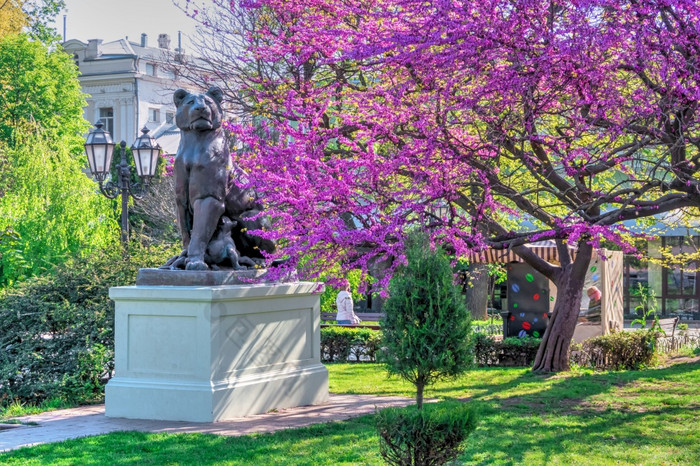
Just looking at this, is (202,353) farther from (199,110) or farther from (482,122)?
(482,122)

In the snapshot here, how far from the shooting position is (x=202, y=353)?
10.4 meters

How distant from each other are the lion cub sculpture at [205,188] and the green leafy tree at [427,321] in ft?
14.1

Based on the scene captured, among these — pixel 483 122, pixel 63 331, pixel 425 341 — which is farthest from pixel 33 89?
pixel 425 341

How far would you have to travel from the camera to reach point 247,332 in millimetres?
10867

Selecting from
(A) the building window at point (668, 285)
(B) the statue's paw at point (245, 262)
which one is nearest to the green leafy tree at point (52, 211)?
(B) the statue's paw at point (245, 262)

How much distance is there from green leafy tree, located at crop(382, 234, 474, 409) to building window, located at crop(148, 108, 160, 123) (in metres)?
51.1

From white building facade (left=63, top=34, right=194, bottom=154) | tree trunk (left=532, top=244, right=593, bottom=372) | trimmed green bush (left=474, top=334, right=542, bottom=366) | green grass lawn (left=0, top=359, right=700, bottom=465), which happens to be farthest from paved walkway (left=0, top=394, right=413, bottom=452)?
white building facade (left=63, top=34, right=194, bottom=154)

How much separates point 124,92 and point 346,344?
40185 mm

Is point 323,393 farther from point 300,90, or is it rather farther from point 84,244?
point 84,244

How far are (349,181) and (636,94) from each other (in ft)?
11.5

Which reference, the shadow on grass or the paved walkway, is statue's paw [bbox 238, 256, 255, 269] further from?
the shadow on grass

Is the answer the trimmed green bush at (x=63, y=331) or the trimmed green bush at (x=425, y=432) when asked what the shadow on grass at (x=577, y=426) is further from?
the trimmed green bush at (x=63, y=331)

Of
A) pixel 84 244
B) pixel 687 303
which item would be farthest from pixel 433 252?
pixel 687 303

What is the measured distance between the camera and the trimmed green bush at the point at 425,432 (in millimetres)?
6570
